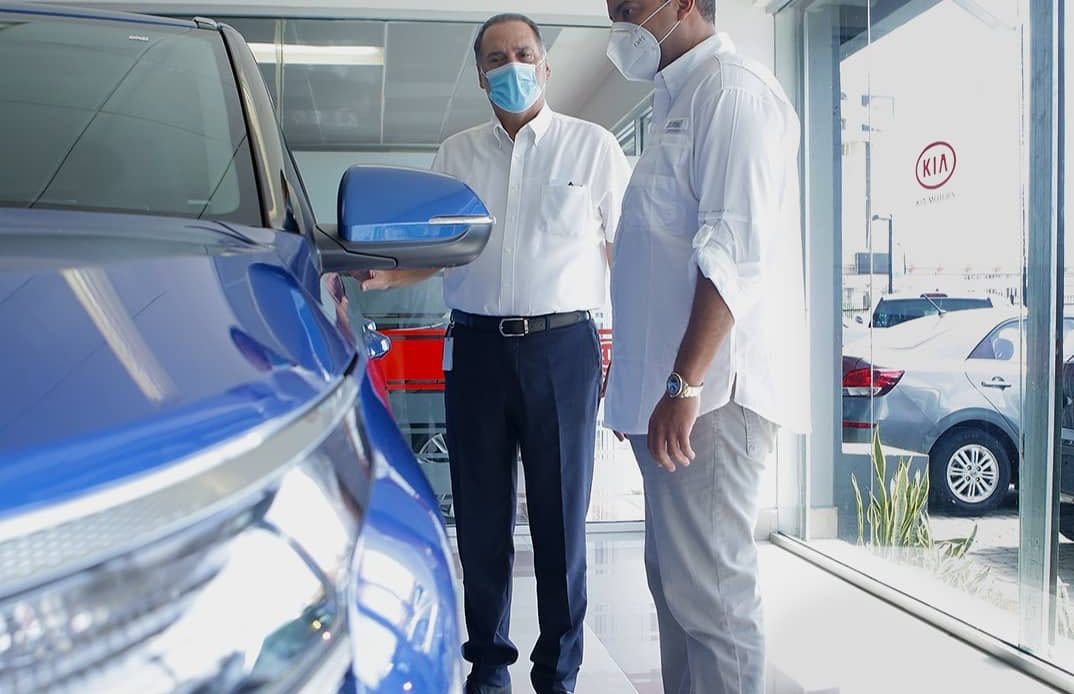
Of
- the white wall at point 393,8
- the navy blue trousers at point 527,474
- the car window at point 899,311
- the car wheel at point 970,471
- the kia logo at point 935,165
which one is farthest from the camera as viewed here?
the white wall at point 393,8

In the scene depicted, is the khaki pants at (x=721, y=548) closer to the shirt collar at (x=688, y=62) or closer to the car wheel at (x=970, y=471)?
the shirt collar at (x=688, y=62)

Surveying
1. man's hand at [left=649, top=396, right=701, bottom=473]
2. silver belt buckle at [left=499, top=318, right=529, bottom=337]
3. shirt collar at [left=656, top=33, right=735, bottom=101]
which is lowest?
man's hand at [left=649, top=396, right=701, bottom=473]

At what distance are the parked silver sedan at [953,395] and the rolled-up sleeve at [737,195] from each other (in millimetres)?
1631

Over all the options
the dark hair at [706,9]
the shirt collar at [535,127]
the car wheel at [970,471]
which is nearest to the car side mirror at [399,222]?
the dark hair at [706,9]

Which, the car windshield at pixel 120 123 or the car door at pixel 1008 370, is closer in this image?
the car windshield at pixel 120 123

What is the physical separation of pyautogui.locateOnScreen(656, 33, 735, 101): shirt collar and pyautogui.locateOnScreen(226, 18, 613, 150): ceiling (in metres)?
2.81

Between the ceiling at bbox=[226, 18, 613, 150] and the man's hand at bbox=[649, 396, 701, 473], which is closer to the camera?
the man's hand at bbox=[649, 396, 701, 473]

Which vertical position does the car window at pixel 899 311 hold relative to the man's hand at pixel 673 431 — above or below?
above

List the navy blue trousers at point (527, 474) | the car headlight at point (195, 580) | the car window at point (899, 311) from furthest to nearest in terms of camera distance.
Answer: the car window at point (899, 311)
the navy blue trousers at point (527, 474)
the car headlight at point (195, 580)

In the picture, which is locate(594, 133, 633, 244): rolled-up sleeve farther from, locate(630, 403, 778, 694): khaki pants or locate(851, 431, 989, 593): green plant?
locate(851, 431, 989, 593): green plant

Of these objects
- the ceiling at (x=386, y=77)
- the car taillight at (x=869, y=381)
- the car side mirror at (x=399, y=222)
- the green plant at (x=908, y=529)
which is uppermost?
the ceiling at (x=386, y=77)

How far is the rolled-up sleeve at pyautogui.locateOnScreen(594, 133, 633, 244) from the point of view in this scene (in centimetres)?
239

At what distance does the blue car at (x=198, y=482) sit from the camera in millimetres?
391

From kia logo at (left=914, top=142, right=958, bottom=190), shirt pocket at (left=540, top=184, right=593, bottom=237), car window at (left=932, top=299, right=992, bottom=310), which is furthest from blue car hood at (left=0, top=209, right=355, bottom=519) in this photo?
kia logo at (left=914, top=142, right=958, bottom=190)
